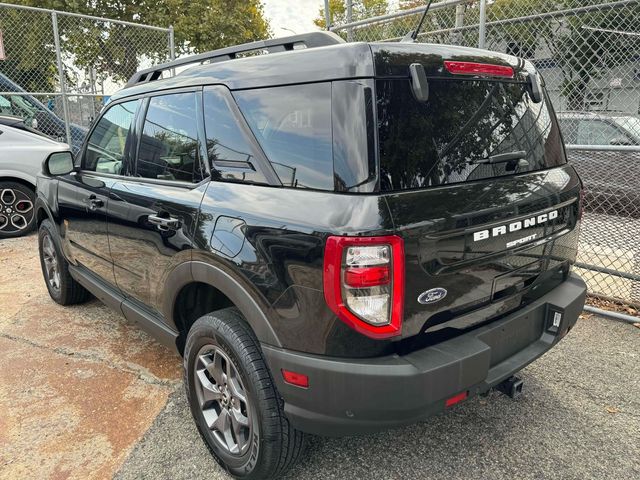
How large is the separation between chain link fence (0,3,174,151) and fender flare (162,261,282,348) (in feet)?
22.1

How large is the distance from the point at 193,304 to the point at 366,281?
1246 millimetres

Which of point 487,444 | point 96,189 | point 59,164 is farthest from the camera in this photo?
point 59,164

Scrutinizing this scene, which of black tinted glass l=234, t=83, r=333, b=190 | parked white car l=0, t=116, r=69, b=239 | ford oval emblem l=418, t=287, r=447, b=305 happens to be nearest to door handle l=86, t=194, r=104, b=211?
black tinted glass l=234, t=83, r=333, b=190

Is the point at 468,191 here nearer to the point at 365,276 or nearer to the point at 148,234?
the point at 365,276

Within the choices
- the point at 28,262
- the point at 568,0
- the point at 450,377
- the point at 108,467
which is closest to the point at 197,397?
the point at 108,467

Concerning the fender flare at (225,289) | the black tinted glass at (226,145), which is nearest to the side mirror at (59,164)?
the fender flare at (225,289)

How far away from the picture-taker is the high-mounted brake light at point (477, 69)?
2.02 m

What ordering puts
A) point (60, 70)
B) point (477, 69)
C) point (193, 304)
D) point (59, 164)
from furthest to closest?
point (60, 70) < point (59, 164) < point (193, 304) < point (477, 69)

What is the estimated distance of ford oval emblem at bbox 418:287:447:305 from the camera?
1.80 m

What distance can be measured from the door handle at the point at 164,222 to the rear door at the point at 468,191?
1.15 meters

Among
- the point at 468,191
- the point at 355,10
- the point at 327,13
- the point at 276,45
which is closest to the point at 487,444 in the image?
the point at 468,191

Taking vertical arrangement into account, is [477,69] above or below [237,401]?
above

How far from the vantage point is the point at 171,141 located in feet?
8.64

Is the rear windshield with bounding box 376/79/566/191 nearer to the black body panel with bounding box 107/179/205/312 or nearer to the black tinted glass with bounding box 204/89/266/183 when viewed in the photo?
the black tinted glass with bounding box 204/89/266/183
